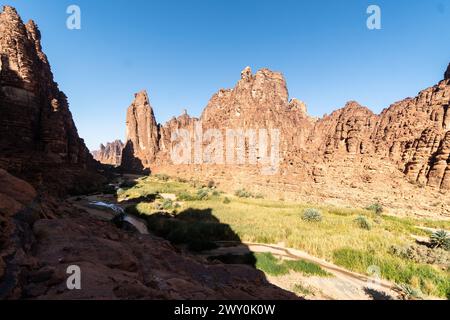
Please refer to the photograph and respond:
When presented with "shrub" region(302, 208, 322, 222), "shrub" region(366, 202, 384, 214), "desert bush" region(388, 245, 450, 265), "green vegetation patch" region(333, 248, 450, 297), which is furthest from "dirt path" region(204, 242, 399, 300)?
"shrub" region(366, 202, 384, 214)

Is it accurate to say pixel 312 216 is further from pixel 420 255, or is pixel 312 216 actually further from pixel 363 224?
pixel 420 255

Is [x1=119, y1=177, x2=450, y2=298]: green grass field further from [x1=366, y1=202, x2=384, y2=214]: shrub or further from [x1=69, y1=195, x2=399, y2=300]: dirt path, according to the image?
[x1=366, y1=202, x2=384, y2=214]: shrub

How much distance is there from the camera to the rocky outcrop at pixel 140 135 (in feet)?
318

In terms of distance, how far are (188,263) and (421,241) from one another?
17.8 metres

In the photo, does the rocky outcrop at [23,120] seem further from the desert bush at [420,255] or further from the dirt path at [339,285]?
the desert bush at [420,255]

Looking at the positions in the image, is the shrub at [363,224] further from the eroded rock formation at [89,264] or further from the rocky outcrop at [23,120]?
the rocky outcrop at [23,120]

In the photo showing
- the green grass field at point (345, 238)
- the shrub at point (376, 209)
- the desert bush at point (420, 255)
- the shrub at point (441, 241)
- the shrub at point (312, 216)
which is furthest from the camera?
the shrub at point (376, 209)

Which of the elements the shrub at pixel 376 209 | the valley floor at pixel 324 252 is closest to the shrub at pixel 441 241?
the valley floor at pixel 324 252

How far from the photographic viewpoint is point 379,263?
36.9ft

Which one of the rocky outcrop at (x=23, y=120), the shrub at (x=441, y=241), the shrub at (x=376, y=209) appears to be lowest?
the shrub at (x=376, y=209)

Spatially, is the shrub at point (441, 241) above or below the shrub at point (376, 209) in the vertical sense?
above

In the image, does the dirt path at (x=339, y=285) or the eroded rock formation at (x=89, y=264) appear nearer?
the eroded rock formation at (x=89, y=264)

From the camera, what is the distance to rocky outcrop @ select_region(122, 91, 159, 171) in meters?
96.8

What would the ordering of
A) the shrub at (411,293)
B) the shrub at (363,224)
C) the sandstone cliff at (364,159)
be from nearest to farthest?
the shrub at (411,293), the shrub at (363,224), the sandstone cliff at (364,159)
